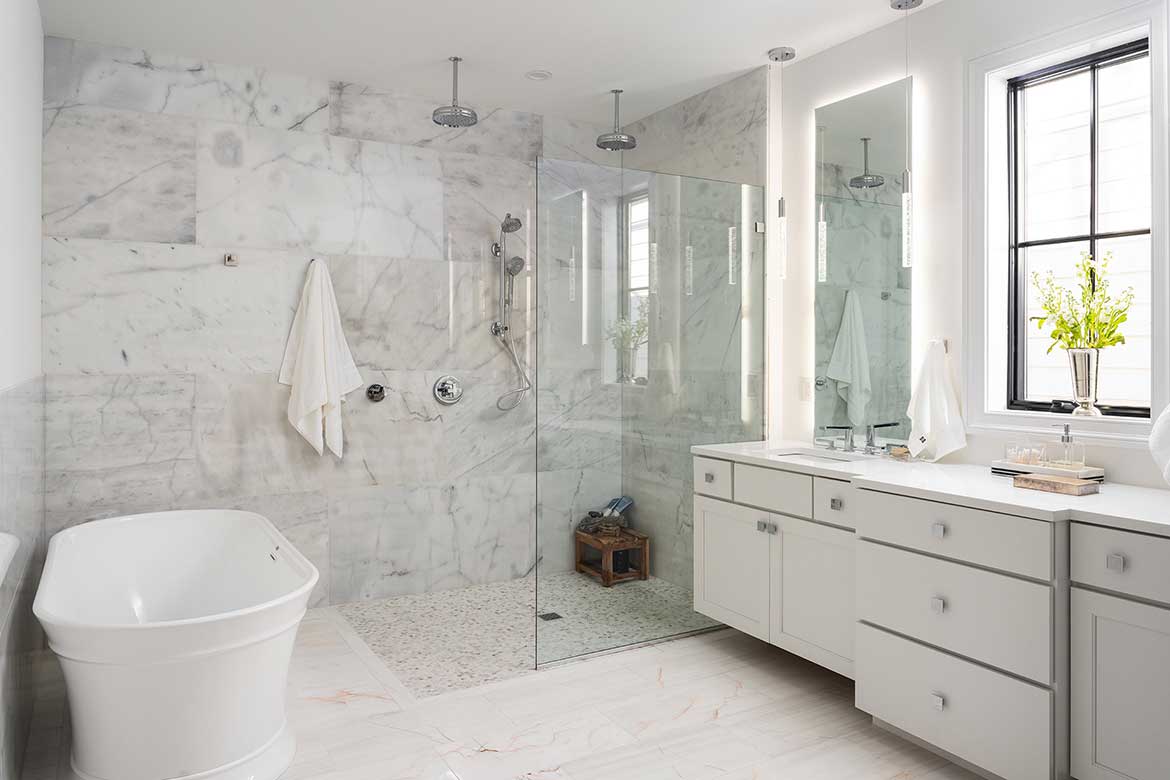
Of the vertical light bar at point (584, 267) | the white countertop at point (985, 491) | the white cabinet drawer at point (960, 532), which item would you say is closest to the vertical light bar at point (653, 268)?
the vertical light bar at point (584, 267)

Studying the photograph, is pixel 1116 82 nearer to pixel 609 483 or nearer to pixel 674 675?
pixel 609 483

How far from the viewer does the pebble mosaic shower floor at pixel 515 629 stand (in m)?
3.18

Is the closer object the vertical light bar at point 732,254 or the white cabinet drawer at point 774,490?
the white cabinet drawer at point 774,490

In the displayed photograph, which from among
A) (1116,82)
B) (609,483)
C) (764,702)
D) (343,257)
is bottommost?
(764,702)

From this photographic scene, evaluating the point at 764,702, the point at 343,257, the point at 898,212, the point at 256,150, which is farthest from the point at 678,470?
the point at 256,150

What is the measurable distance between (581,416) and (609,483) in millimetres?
347

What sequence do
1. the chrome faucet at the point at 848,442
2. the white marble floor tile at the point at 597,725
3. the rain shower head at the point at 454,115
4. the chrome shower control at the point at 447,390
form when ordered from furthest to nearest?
the chrome shower control at the point at 447,390 → the rain shower head at the point at 454,115 → the chrome faucet at the point at 848,442 → the white marble floor tile at the point at 597,725

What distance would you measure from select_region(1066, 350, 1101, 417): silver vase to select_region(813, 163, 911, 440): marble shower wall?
2.16 feet

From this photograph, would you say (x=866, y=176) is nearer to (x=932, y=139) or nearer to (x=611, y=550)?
(x=932, y=139)

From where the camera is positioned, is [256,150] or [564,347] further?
[256,150]

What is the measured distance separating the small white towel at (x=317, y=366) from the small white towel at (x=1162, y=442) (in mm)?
3268

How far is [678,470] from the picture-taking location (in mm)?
3527

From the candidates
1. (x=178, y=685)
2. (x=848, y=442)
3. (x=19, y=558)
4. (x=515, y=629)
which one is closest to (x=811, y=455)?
(x=848, y=442)

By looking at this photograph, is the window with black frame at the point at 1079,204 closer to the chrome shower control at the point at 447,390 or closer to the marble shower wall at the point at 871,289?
the marble shower wall at the point at 871,289
